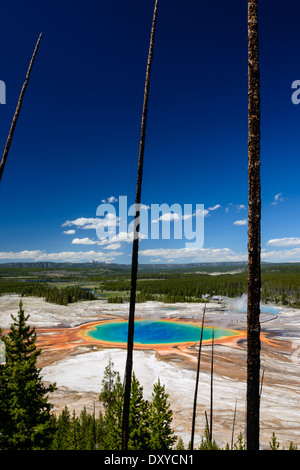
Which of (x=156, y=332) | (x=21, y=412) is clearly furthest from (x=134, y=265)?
(x=156, y=332)

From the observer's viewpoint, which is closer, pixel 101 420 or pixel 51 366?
pixel 101 420

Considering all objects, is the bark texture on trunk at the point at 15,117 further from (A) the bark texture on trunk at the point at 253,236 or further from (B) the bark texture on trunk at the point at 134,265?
(A) the bark texture on trunk at the point at 253,236

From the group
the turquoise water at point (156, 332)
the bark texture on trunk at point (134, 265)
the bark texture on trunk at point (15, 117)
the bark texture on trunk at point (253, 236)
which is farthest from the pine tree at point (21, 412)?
the turquoise water at point (156, 332)

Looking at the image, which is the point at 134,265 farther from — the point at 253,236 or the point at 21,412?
the point at 21,412

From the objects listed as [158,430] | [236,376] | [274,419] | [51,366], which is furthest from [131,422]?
[51,366]
